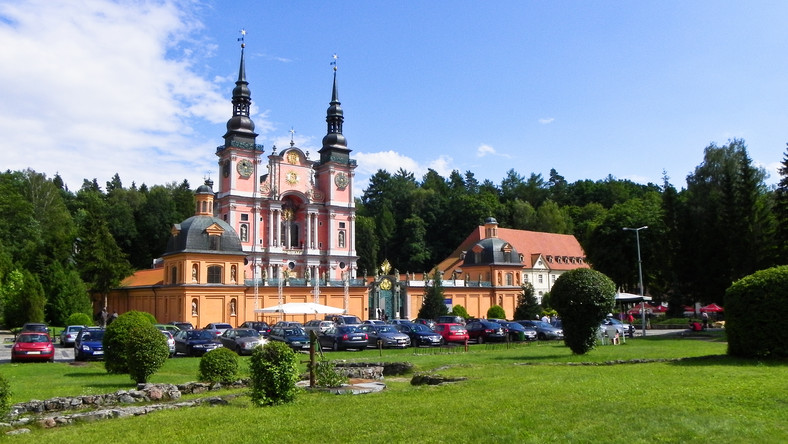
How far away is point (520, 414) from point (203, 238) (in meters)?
46.7

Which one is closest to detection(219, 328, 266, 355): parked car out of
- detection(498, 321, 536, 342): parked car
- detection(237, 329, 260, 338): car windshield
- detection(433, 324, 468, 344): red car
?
detection(237, 329, 260, 338): car windshield

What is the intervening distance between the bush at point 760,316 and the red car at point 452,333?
1798cm

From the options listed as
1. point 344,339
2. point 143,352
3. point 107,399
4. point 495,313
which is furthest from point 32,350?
point 495,313

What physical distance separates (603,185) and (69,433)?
386 ft

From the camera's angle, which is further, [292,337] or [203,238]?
[203,238]

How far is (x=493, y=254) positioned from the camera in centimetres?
6975

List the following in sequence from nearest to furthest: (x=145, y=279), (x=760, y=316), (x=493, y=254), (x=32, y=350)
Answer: (x=760, y=316) < (x=32, y=350) < (x=145, y=279) < (x=493, y=254)

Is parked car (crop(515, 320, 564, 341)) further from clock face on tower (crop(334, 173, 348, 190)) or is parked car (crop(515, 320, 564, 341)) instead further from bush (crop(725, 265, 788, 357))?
clock face on tower (crop(334, 173, 348, 190))

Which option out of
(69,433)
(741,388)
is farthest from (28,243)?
(741,388)

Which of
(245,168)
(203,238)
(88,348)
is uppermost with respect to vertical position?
(245,168)

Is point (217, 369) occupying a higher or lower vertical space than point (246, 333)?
lower

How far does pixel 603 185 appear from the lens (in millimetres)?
120188

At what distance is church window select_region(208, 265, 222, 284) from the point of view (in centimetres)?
5428

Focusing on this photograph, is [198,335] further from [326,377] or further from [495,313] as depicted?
[495,313]
